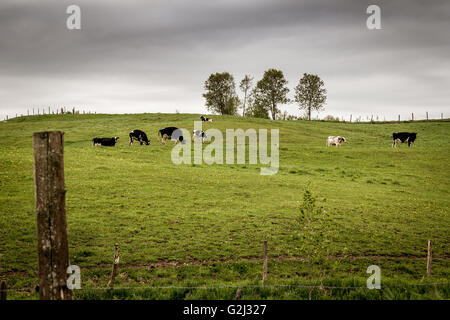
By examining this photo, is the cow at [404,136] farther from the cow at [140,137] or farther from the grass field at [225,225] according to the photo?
the cow at [140,137]

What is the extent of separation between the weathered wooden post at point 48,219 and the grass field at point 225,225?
2667mm

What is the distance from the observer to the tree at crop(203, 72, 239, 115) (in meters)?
104

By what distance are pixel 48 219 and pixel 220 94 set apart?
334ft

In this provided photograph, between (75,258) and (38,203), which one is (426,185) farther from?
(38,203)

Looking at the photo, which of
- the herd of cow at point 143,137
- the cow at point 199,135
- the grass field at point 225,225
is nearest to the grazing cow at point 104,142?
the herd of cow at point 143,137

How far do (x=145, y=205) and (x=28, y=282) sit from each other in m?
8.96

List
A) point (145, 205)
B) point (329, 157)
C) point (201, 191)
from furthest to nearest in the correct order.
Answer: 1. point (329, 157)
2. point (201, 191)
3. point (145, 205)

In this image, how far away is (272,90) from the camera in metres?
99.1

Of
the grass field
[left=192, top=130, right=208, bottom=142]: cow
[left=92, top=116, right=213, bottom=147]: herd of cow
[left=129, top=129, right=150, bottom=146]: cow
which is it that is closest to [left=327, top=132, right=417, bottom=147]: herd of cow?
the grass field

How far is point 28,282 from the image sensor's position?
33.4 ft

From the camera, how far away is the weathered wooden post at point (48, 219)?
17.8 feet

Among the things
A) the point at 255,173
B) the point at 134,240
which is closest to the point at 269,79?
the point at 255,173

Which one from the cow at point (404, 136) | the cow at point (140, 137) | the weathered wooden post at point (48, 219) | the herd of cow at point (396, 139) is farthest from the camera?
the cow at point (404, 136)

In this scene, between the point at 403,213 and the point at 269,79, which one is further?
the point at 269,79
